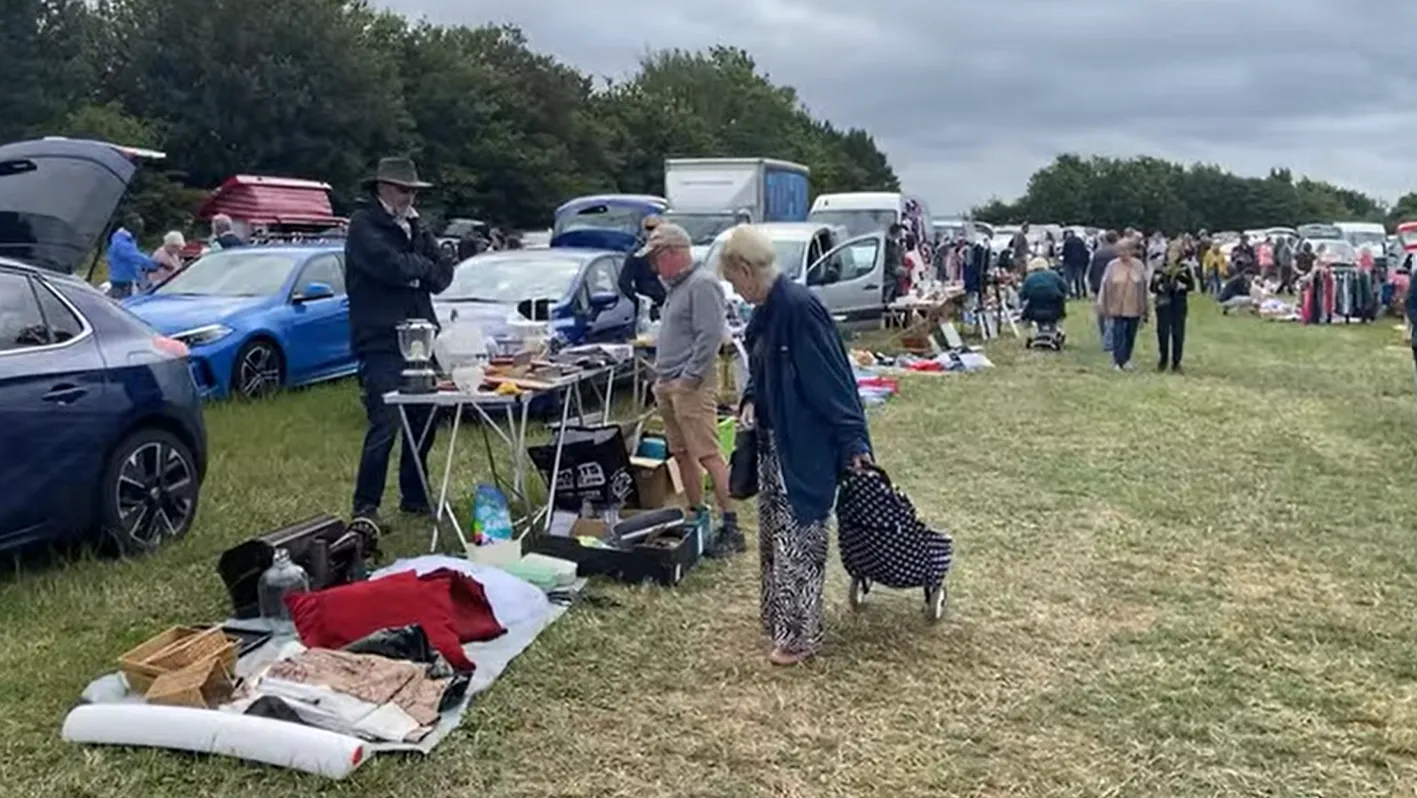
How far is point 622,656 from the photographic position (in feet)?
17.3

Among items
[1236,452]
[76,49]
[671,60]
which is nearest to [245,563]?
[1236,452]

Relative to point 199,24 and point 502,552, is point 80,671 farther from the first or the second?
point 199,24

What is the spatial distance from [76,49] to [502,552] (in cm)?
3809

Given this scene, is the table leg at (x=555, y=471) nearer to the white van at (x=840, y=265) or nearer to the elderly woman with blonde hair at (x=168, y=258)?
the elderly woman with blonde hair at (x=168, y=258)

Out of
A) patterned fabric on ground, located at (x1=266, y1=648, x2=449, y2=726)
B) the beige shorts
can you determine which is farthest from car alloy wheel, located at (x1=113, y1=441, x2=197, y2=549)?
the beige shorts

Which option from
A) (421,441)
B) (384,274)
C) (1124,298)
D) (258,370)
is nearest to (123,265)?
(258,370)

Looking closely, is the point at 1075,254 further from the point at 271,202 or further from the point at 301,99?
the point at 301,99

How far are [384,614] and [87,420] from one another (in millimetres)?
1913

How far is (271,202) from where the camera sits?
27.4 meters

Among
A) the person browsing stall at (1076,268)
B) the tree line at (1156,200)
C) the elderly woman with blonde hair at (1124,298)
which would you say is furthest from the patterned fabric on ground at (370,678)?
the tree line at (1156,200)

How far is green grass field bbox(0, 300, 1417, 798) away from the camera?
4211 mm

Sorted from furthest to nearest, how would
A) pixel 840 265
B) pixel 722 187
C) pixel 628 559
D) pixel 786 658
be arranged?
pixel 722 187 < pixel 840 265 < pixel 628 559 < pixel 786 658

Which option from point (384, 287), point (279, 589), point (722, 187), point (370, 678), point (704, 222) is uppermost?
point (722, 187)

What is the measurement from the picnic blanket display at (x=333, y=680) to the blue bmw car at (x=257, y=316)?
237 inches
